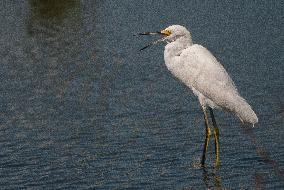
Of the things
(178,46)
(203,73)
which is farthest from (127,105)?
(203,73)

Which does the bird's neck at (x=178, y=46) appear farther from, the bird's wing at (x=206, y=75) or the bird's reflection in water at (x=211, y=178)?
the bird's reflection in water at (x=211, y=178)

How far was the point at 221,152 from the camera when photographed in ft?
36.6

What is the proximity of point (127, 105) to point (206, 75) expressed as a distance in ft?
11.0

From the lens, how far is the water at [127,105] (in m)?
10.3

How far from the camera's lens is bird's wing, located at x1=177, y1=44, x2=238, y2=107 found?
10.6m

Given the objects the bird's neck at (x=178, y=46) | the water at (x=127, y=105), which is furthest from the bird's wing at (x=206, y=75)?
the water at (x=127, y=105)

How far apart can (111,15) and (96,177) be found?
1566 centimetres

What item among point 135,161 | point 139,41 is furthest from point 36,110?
point 139,41

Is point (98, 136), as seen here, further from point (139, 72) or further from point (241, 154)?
point (139, 72)

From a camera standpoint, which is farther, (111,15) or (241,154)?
(111,15)

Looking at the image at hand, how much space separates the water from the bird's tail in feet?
1.64

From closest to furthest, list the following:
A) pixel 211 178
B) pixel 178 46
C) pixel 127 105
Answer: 1. pixel 211 178
2. pixel 178 46
3. pixel 127 105

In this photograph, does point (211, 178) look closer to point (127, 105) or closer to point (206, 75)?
point (206, 75)

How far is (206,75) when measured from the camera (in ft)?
35.2
